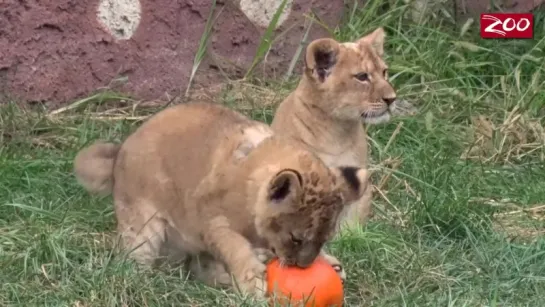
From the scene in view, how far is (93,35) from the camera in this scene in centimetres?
778

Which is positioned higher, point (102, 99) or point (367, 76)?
point (367, 76)

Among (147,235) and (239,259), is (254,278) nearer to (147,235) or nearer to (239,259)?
(239,259)

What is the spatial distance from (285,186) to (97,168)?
151 centimetres

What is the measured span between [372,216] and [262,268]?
1.65 metres

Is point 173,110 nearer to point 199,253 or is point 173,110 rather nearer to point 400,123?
point 199,253

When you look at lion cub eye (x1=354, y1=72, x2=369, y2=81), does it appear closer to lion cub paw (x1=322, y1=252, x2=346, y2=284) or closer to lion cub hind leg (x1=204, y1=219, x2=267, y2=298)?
lion cub paw (x1=322, y1=252, x2=346, y2=284)

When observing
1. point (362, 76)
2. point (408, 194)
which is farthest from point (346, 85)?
point (408, 194)

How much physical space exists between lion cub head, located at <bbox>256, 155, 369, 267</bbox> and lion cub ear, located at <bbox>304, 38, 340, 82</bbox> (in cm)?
179

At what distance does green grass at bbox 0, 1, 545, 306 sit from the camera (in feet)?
16.7

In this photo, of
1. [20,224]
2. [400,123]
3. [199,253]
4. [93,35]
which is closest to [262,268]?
[199,253]

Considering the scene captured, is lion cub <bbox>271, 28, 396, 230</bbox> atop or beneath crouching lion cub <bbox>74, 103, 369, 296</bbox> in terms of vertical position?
beneath

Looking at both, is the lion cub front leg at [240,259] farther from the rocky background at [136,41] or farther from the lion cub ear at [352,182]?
the rocky background at [136,41]

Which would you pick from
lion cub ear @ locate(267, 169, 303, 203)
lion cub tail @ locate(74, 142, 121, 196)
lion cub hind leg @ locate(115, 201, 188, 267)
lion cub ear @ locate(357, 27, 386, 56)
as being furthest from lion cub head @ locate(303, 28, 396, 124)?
lion cub ear @ locate(267, 169, 303, 203)

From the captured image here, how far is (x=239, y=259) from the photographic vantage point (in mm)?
4938
